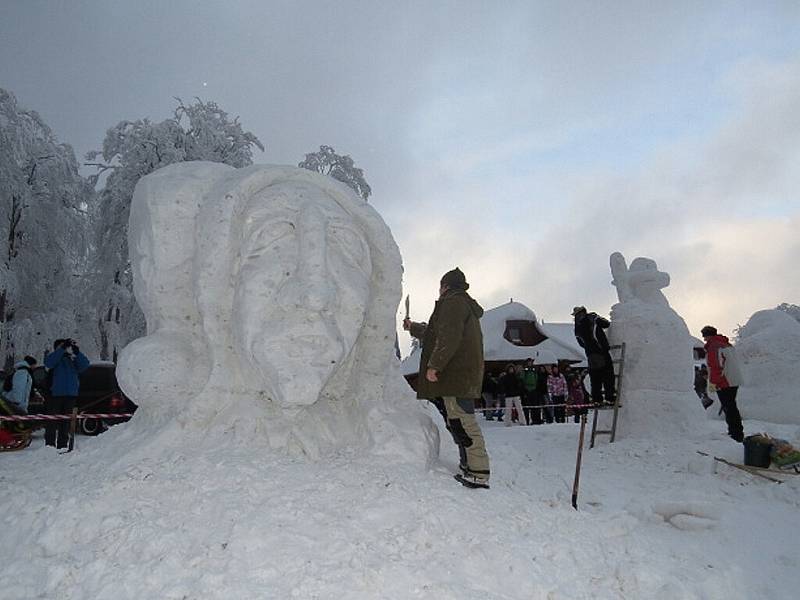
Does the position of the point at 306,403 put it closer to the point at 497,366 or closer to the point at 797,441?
the point at 797,441

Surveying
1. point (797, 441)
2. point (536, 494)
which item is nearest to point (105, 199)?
point (536, 494)

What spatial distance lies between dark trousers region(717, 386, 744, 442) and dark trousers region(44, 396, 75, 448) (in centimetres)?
785

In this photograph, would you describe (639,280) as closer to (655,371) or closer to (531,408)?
(655,371)

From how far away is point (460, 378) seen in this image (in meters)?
4.11

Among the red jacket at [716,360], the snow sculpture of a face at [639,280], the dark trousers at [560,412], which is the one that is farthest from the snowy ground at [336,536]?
the dark trousers at [560,412]

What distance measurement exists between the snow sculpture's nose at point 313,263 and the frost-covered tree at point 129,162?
9.46 meters

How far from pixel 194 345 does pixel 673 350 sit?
634cm

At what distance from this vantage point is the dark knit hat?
14.6 feet

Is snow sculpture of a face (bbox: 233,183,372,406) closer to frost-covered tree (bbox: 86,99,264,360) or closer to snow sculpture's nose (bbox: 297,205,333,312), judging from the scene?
snow sculpture's nose (bbox: 297,205,333,312)

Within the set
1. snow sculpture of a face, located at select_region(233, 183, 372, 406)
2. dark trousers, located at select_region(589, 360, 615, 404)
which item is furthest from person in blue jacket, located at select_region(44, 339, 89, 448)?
dark trousers, located at select_region(589, 360, 615, 404)

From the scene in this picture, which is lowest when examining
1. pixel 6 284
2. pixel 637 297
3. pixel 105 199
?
pixel 637 297

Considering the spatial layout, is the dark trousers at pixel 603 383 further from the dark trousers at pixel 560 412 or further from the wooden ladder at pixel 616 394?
the dark trousers at pixel 560 412

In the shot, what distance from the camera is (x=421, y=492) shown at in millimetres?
3660

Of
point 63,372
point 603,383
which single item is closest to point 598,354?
point 603,383
